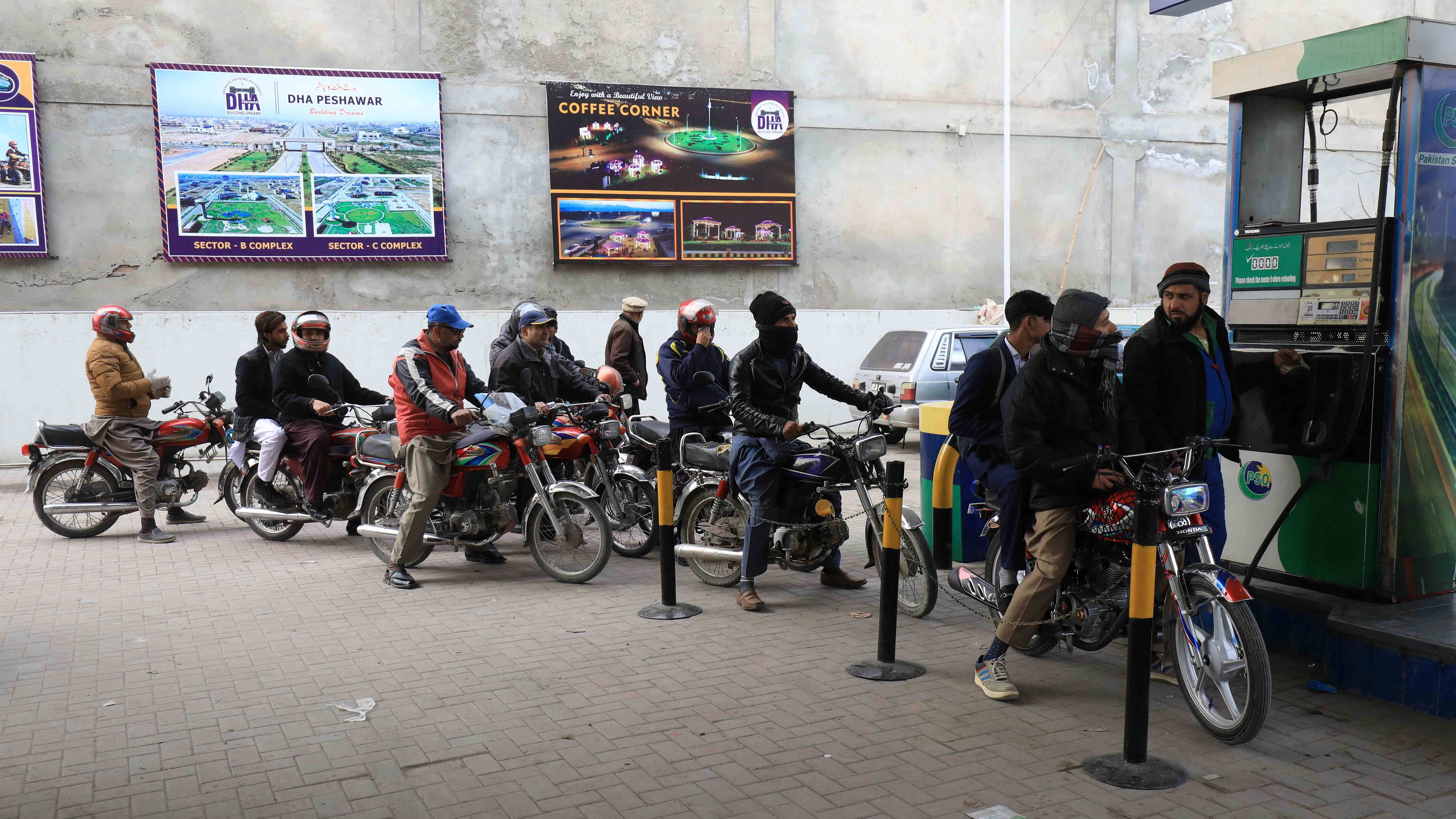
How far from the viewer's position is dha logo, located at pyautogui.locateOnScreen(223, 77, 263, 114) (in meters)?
14.0

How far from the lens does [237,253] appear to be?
1411cm

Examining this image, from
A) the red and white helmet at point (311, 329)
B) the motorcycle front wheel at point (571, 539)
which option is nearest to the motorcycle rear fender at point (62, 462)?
the red and white helmet at point (311, 329)

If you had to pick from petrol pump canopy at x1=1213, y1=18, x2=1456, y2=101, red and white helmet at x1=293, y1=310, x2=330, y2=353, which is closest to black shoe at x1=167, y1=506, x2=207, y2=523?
red and white helmet at x1=293, y1=310, x2=330, y2=353

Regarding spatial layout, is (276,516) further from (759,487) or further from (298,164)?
(298,164)

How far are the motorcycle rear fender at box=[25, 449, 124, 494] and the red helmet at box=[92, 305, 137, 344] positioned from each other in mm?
1019

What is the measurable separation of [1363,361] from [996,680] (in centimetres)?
230

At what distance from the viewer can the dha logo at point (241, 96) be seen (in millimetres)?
13977

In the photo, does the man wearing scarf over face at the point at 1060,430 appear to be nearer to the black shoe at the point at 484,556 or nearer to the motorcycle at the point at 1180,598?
the motorcycle at the point at 1180,598

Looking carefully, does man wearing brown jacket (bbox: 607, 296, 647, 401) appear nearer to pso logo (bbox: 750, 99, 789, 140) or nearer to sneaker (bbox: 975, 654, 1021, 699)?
sneaker (bbox: 975, 654, 1021, 699)

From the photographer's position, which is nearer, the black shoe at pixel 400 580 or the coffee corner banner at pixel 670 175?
the black shoe at pixel 400 580

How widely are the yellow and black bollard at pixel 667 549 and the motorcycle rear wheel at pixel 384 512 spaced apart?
80.9 inches

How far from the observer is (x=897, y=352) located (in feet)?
45.6

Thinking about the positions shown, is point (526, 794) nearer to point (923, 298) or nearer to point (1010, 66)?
point (923, 298)

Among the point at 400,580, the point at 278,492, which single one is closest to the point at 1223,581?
the point at 400,580
